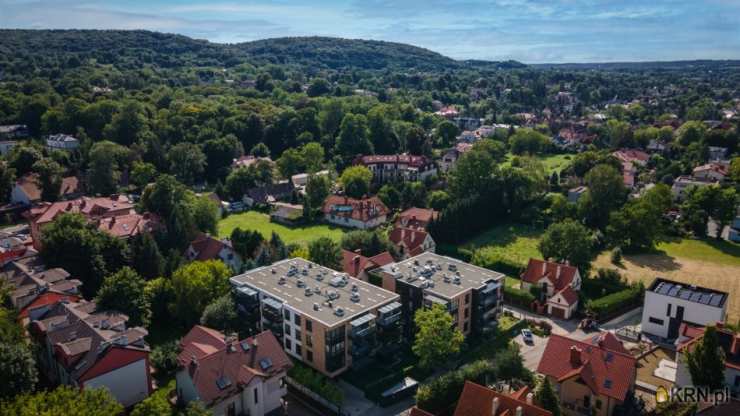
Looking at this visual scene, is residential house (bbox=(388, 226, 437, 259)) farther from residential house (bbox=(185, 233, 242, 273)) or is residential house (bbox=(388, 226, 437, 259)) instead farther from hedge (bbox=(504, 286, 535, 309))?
residential house (bbox=(185, 233, 242, 273))

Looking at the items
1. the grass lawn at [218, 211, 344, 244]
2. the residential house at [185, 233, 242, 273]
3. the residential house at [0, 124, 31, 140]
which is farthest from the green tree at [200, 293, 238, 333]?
the residential house at [0, 124, 31, 140]

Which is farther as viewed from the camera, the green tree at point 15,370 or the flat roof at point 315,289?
the flat roof at point 315,289

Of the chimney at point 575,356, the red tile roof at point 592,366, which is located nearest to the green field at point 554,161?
the red tile roof at point 592,366

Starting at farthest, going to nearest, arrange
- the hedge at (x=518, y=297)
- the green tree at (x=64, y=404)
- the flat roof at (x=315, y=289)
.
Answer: the hedge at (x=518, y=297) < the flat roof at (x=315, y=289) < the green tree at (x=64, y=404)

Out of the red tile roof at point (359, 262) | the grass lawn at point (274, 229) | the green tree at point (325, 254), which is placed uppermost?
the green tree at point (325, 254)

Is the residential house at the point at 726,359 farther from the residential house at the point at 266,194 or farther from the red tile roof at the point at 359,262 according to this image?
the residential house at the point at 266,194

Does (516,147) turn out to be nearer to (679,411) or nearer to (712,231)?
(712,231)

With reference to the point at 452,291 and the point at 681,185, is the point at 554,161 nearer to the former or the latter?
the point at 681,185
